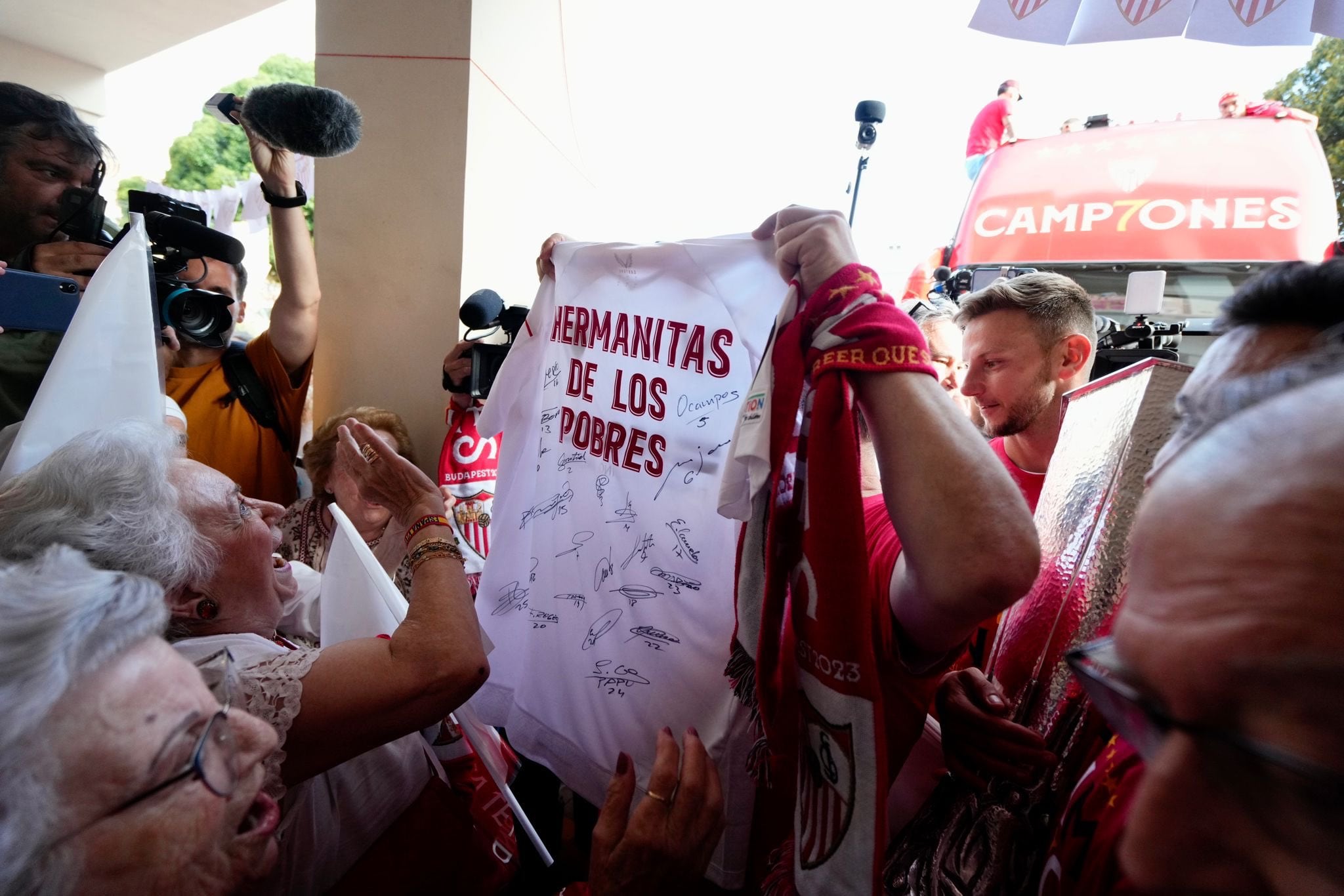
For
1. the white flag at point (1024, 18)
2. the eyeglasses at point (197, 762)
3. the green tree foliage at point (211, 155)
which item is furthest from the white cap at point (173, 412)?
the green tree foliage at point (211, 155)

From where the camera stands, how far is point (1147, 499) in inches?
19.6

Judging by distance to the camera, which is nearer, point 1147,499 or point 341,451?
point 1147,499

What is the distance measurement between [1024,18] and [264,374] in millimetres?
3389

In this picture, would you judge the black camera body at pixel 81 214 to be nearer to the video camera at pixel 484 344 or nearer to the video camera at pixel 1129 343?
the video camera at pixel 484 344

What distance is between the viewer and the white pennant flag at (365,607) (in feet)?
4.47

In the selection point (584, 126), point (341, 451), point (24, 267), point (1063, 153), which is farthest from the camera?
point (1063, 153)

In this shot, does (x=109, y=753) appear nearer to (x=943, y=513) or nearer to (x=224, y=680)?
(x=224, y=680)

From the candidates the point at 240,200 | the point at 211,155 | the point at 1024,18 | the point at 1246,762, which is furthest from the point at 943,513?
the point at 211,155

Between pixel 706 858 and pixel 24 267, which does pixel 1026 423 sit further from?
pixel 24 267

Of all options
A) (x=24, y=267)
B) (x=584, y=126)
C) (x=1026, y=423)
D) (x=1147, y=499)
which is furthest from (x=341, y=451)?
(x=584, y=126)

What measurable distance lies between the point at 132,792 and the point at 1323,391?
1.10m

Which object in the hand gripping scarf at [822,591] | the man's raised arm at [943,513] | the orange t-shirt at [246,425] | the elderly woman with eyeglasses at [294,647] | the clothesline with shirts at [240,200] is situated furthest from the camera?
the clothesline with shirts at [240,200]

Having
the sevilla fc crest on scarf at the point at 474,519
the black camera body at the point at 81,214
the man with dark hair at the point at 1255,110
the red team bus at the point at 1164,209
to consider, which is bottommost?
the sevilla fc crest on scarf at the point at 474,519

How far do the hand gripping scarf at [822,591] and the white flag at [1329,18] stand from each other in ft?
9.41
